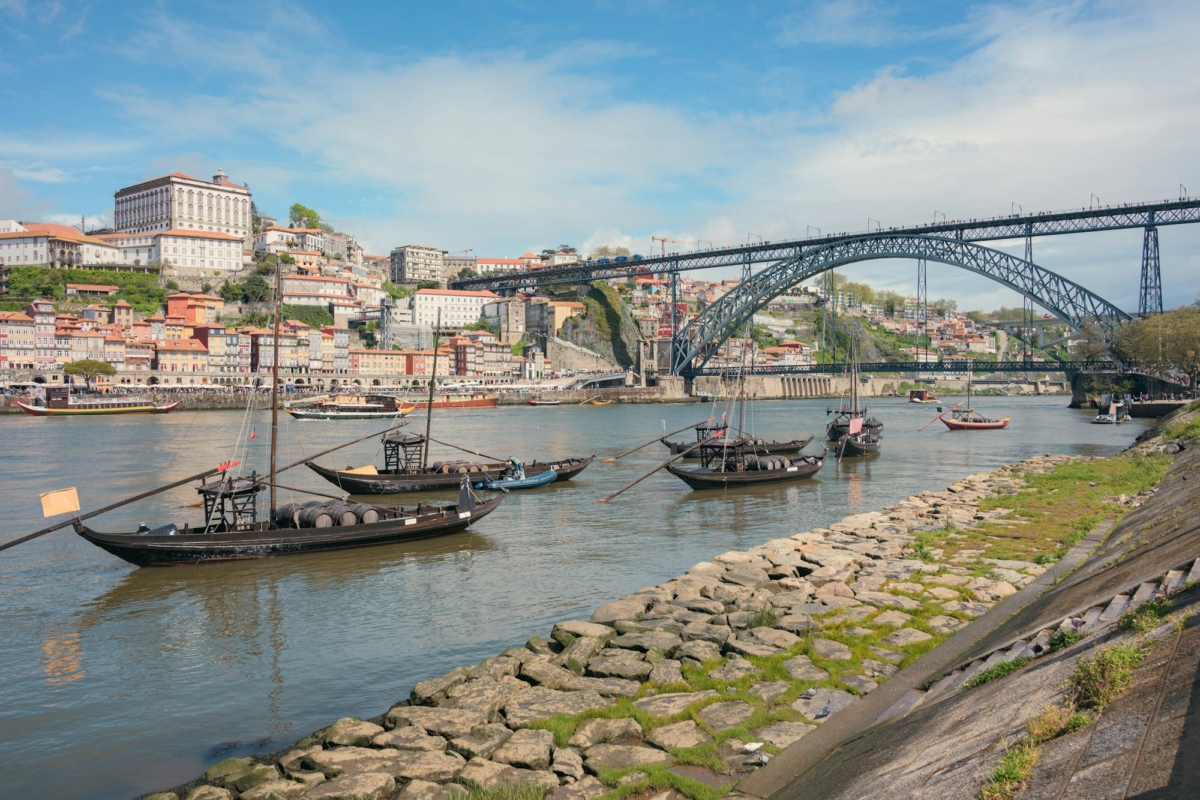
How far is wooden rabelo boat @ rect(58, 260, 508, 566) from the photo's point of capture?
1505 centimetres

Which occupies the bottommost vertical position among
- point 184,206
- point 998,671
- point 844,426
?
point 844,426

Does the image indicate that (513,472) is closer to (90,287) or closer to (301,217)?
(90,287)

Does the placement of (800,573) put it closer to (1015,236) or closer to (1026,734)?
(1026,734)

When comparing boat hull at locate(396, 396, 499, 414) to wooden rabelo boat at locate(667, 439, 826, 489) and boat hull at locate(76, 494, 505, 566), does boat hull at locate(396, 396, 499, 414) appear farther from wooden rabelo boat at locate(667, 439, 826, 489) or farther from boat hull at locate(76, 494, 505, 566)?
boat hull at locate(76, 494, 505, 566)

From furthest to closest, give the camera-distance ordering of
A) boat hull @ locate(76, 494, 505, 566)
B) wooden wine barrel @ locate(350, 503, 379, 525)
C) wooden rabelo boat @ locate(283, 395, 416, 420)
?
wooden rabelo boat @ locate(283, 395, 416, 420) < wooden wine barrel @ locate(350, 503, 379, 525) < boat hull @ locate(76, 494, 505, 566)

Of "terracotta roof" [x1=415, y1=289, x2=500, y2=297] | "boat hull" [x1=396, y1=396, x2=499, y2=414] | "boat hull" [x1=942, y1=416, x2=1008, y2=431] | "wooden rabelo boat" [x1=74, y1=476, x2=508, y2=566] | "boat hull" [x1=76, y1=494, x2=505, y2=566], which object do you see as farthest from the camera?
"terracotta roof" [x1=415, y1=289, x2=500, y2=297]

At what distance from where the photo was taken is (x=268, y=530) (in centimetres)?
1595

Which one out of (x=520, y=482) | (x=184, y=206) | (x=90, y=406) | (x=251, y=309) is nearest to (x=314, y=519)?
(x=520, y=482)

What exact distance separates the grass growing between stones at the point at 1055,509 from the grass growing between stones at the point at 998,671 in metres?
6.41

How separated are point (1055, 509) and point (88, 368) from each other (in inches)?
3002

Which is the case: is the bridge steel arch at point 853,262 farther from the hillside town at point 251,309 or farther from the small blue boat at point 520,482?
the small blue boat at point 520,482

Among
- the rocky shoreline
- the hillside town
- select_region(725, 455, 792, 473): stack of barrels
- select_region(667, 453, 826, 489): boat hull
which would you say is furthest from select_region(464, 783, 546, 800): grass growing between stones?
the hillside town

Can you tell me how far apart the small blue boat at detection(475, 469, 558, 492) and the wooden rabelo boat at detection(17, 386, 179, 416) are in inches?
2058

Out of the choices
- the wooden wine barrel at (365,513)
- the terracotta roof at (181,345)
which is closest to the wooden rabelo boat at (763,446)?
the wooden wine barrel at (365,513)
